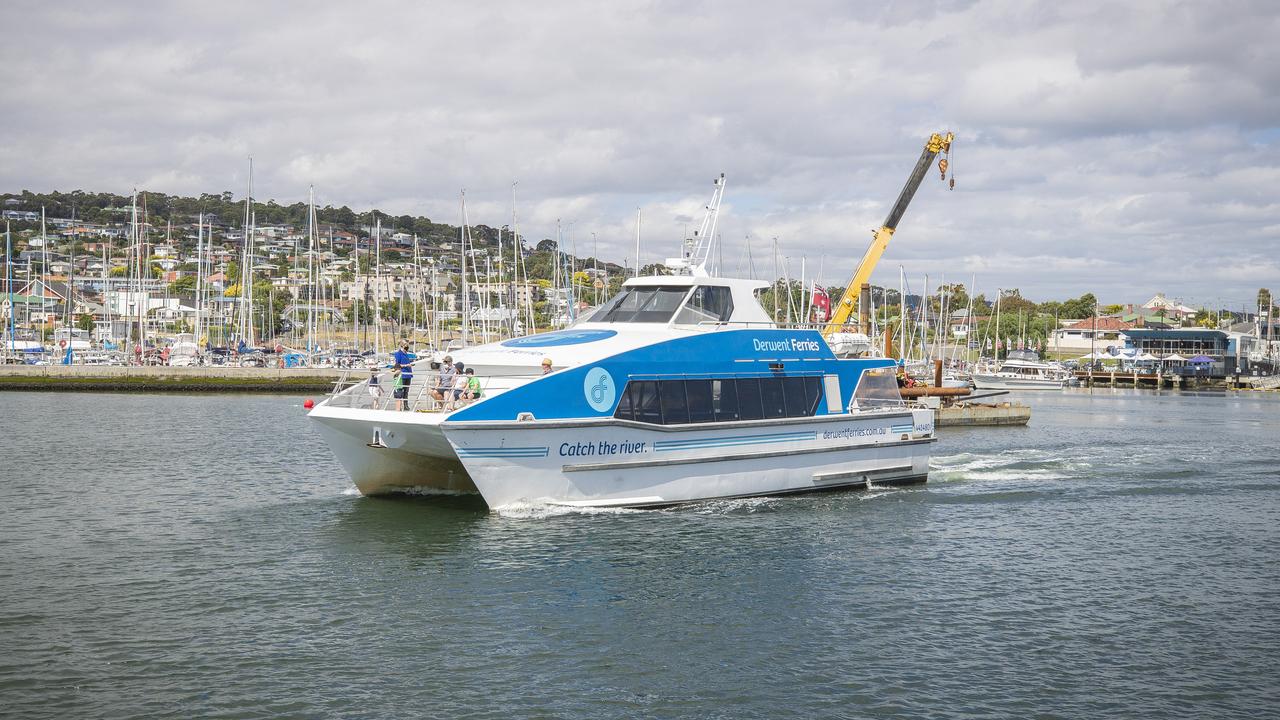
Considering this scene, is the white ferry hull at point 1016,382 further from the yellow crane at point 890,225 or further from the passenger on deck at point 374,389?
the passenger on deck at point 374,389

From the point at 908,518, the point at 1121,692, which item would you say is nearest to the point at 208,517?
the point at 908,518

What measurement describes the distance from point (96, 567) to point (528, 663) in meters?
7.34

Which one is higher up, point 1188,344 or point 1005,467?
point 1188,344

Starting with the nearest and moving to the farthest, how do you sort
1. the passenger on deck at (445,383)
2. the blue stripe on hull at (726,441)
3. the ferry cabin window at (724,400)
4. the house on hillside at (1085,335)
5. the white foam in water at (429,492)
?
1. the passenger on deck at (445,383)
2. the blue stripe on hull at (726,441)
3. the ferry cabin window at (724,400)
4. the white foam in water at (429,492)
5. the house on hillside at (1085,335)

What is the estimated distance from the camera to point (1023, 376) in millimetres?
83250

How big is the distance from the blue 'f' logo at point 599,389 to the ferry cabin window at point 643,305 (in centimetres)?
291

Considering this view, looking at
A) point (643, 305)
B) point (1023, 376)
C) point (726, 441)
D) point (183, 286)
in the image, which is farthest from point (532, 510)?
point (183, 286)

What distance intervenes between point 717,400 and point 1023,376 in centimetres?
7020

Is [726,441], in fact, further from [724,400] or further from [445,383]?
[445,383]

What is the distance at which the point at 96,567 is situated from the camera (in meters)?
14.8

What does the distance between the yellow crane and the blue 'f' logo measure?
19.8 meters

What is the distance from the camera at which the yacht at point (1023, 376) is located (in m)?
80.9

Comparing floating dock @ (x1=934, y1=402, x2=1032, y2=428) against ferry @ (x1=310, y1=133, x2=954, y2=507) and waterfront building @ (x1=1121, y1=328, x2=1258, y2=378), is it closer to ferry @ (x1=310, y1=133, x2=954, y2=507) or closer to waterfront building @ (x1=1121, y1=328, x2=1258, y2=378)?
ferry @ (x1=310, y1=133, x2=954, y2=507)

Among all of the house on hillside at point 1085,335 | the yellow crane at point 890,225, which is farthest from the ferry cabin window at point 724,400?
the house on hillside at point 1085,335
